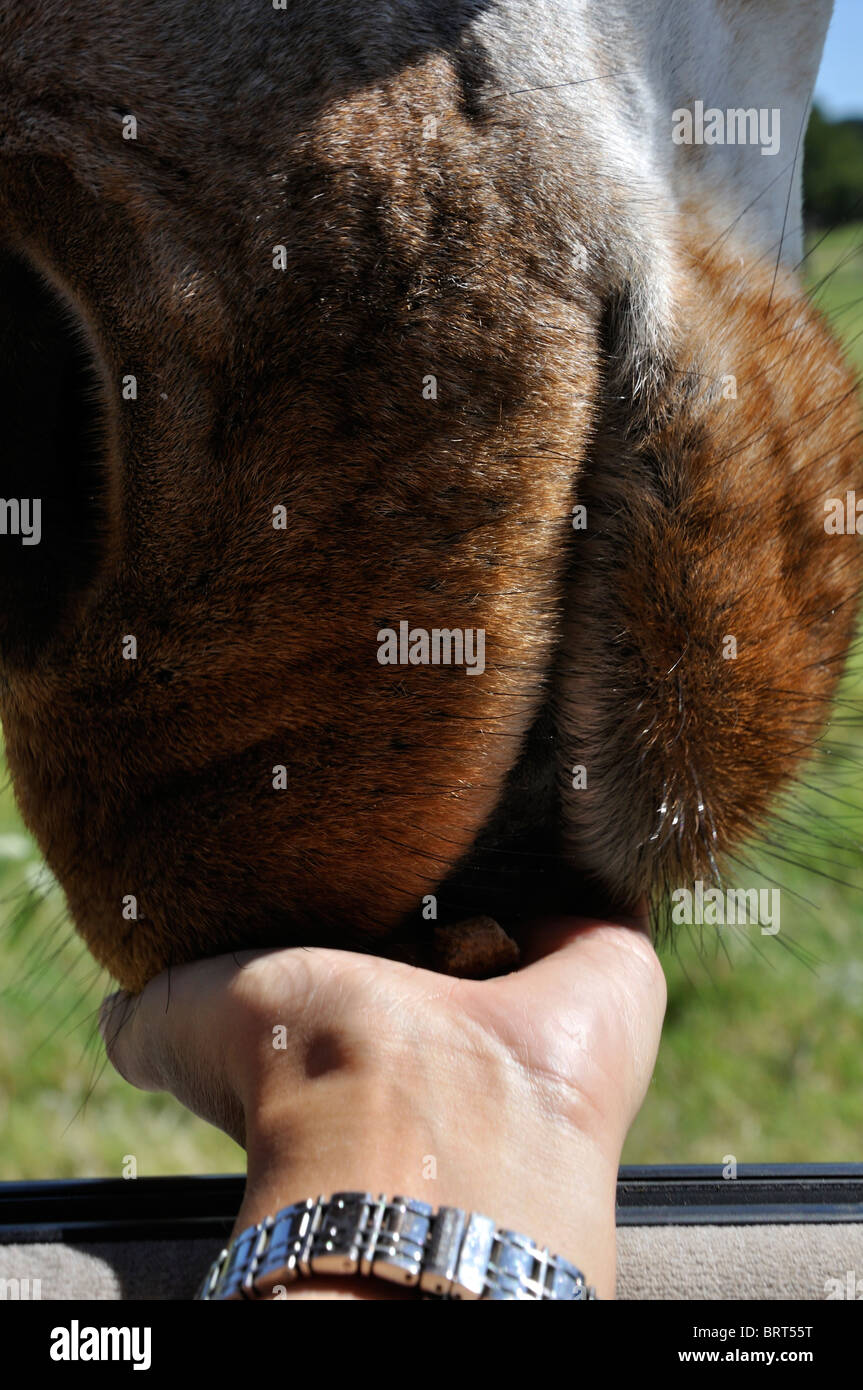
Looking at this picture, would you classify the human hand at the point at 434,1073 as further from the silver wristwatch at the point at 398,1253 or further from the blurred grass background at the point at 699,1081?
→ the blurred grass background at the point at 699,1081

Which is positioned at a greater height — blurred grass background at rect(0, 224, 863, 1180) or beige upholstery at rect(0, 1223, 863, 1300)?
beige upholstery at rect(0, 1223, 863, 1300)

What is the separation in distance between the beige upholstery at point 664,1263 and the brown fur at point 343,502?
38 centimetres

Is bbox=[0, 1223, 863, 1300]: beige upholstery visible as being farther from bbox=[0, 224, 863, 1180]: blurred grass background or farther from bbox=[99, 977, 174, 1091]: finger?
bbox=[0, 224, 863, 1180]: blurred grass background

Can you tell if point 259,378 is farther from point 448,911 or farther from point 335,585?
point 448,911

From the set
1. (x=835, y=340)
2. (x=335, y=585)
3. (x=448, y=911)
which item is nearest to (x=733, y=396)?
(x=835, y=340)

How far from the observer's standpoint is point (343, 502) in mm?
800

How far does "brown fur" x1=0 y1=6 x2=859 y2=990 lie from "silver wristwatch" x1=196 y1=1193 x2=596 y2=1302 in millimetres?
186

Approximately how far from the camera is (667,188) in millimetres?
962

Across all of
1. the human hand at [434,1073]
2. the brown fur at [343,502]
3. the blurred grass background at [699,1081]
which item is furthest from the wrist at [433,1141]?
the blurred grass background at [699,1081]

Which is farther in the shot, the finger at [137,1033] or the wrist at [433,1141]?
the finger at [137,1033]

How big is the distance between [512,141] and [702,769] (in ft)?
1.46

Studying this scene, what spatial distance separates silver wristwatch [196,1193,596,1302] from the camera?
0.79 meters

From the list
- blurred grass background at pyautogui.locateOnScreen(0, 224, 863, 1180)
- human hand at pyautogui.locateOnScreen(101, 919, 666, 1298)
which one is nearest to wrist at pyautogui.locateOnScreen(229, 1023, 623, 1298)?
human hand at pyautogui.locateOnScreen(101, 919, 666, 1298)

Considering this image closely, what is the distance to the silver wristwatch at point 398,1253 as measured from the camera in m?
0.79
